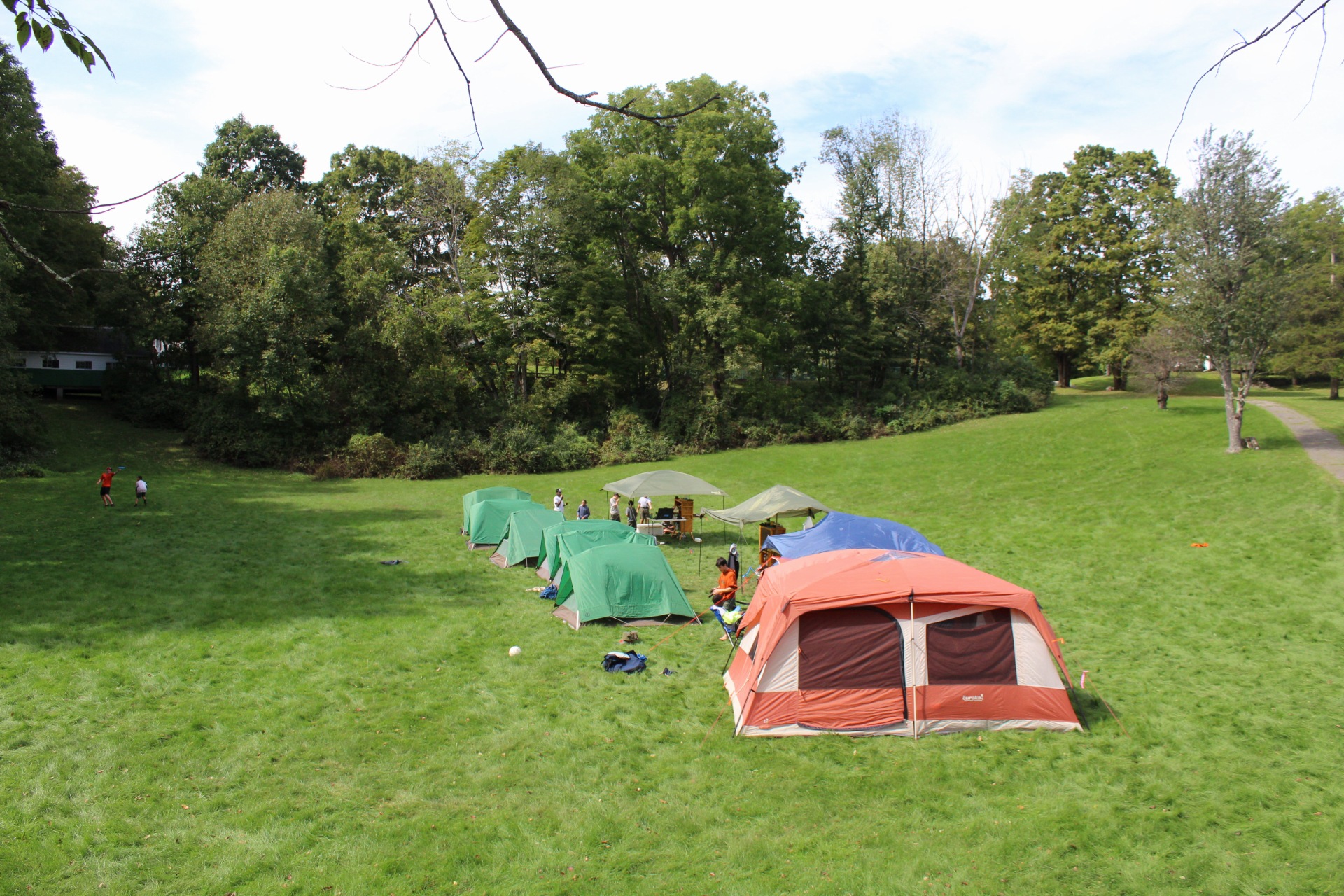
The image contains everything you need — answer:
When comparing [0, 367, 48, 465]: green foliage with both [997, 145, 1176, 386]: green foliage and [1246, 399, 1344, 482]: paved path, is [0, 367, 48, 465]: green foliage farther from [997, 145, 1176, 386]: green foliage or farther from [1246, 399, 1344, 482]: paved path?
[997, 145, 1176, 386]: green foliage

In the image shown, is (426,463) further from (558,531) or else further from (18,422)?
(558,531)

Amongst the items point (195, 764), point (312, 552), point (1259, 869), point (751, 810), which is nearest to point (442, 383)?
point (312, 552)

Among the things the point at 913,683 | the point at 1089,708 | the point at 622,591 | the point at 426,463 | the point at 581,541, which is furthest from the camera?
the point at 426,463

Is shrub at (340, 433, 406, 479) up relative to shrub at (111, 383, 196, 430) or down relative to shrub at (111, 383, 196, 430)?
down

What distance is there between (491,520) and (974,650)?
1324 cm

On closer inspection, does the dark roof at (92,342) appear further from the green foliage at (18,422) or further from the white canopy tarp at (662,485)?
the white canopy tarp at (662,485)

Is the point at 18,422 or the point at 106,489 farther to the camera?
the point at 18,422

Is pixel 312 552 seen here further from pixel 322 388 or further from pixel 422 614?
pixel 322 388

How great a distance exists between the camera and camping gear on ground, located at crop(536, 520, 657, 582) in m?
14.2

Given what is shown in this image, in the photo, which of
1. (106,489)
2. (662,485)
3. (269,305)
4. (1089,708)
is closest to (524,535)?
(662,485)

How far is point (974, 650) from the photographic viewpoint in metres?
8.66

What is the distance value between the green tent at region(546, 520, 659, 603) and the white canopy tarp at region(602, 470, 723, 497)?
356 cm

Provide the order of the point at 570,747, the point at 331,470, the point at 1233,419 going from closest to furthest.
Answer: the point at 570,747 < the point at 1233,419 < the point at 331,470

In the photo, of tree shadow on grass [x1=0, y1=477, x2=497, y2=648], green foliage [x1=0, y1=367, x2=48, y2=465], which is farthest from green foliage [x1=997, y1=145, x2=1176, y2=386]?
green foliage [x1=0, y1=367, x2=48, y2=465]
